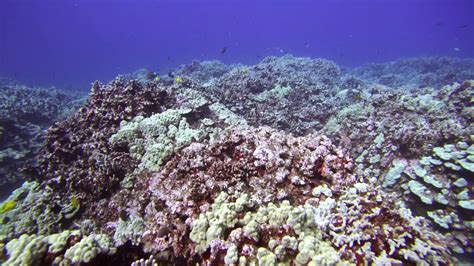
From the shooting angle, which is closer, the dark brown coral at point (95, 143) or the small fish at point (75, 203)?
the small fish at point (75, 203)

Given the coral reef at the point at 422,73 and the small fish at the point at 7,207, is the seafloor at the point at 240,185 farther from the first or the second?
the coral reef at the point at 422,73

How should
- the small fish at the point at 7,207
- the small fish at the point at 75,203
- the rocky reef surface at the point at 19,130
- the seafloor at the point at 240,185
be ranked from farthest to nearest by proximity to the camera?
1. the rocky reef surface at the point at 19,130
2. the small fish at the point at 7,207
3. the small fish at the point at 75,203
4. the seafloor at the point at 240,185

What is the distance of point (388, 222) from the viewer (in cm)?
342

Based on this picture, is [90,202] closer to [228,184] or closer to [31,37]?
[228,184]

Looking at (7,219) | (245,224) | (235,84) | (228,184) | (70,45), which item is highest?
(70,45)

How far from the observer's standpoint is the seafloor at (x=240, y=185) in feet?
10.2

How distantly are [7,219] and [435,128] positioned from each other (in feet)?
37.3

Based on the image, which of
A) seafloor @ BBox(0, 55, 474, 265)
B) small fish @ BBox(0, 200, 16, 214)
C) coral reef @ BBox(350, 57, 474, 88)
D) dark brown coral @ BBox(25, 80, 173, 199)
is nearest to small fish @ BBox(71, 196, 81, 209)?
seafloor @ BBox(0, 55, 474, 265)

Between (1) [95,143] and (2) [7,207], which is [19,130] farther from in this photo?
(1) [95,143]

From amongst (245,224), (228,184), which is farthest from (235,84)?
(245,224)

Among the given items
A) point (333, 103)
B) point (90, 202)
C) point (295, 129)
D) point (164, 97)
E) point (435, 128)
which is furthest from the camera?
point (333, 103)

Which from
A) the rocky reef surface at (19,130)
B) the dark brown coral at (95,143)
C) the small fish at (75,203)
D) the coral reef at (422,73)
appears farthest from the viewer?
the coral reef at (422,73)

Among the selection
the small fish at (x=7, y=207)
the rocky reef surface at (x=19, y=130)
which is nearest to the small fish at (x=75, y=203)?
the small fish at (x=7, y=207)

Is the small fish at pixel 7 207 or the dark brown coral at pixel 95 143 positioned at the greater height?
the dark brown coral at pixel 95 143
